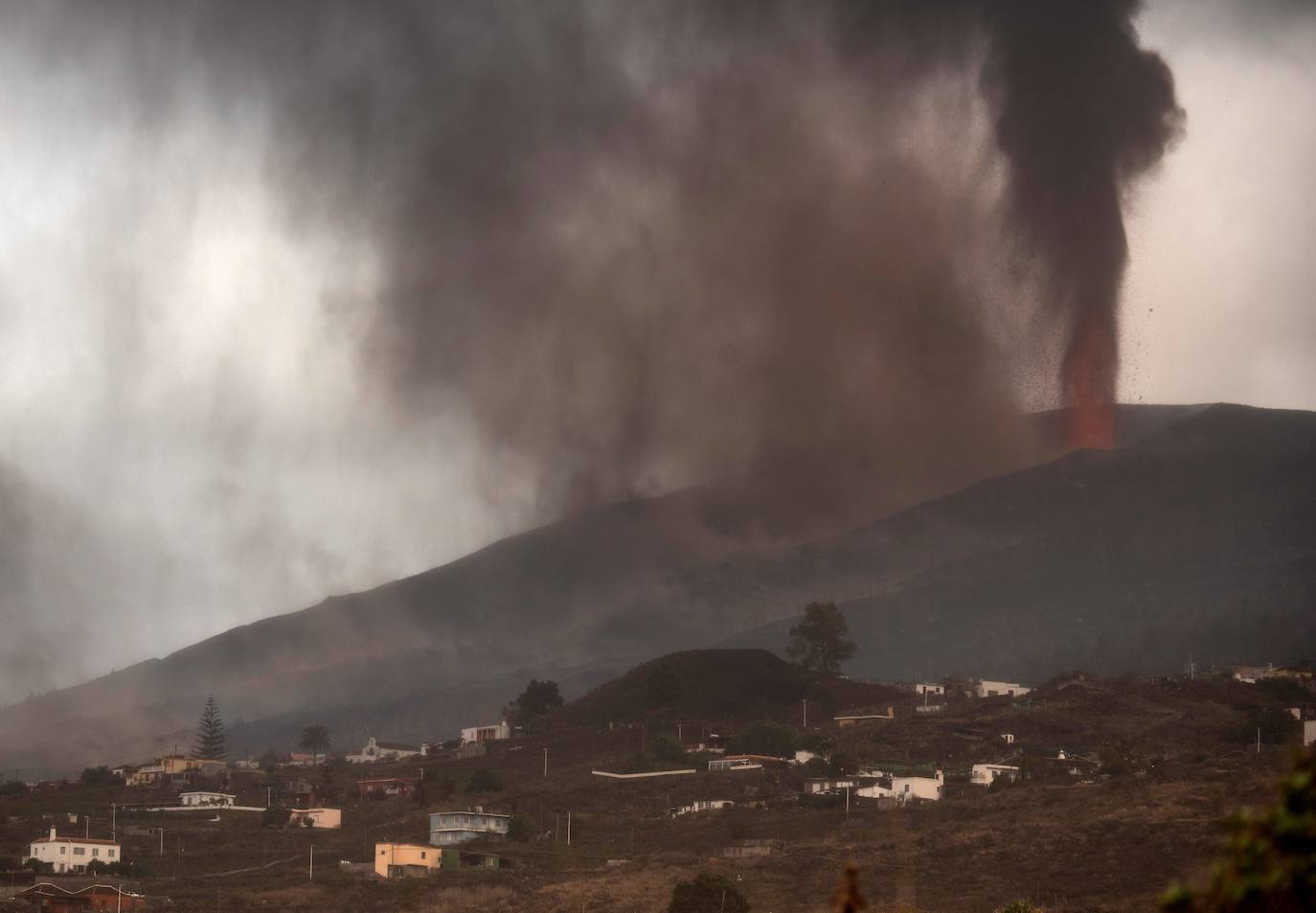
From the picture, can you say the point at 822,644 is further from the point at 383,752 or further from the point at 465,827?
the point at 465,827

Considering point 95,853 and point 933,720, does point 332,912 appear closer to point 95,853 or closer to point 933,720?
point 95,853

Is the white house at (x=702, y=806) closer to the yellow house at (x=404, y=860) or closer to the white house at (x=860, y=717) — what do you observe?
the yellow house at (x=404, y=860)

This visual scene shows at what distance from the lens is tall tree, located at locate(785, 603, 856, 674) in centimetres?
16412

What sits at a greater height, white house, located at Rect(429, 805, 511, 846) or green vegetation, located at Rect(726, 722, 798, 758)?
green vegetation, located at Rect(726, 722, 798, 758)

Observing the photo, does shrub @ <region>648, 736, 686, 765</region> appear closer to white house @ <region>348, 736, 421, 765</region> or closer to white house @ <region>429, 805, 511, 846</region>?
white house @ <region>429, 805, 511, 846</region>

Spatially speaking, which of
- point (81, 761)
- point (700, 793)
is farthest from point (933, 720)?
point (81, 761)

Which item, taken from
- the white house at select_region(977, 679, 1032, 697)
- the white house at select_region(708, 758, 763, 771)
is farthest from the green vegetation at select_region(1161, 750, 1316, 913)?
the white house at select_region(977, 679, 1032, 697)

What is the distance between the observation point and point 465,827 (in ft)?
289

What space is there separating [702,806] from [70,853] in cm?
3399

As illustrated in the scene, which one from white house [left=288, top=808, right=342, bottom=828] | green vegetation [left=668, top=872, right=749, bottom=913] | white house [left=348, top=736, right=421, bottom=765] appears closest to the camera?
green vegetation [left=668, top=872, right=749, bottom=913]

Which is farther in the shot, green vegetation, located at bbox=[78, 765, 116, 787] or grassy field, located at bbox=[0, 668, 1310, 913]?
green vegetation, located at bbox=[78, 765, 116, 787]

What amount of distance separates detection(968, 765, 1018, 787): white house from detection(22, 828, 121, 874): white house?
47233 mm

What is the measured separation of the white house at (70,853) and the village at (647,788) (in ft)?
0.49

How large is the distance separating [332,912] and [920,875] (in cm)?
2404
